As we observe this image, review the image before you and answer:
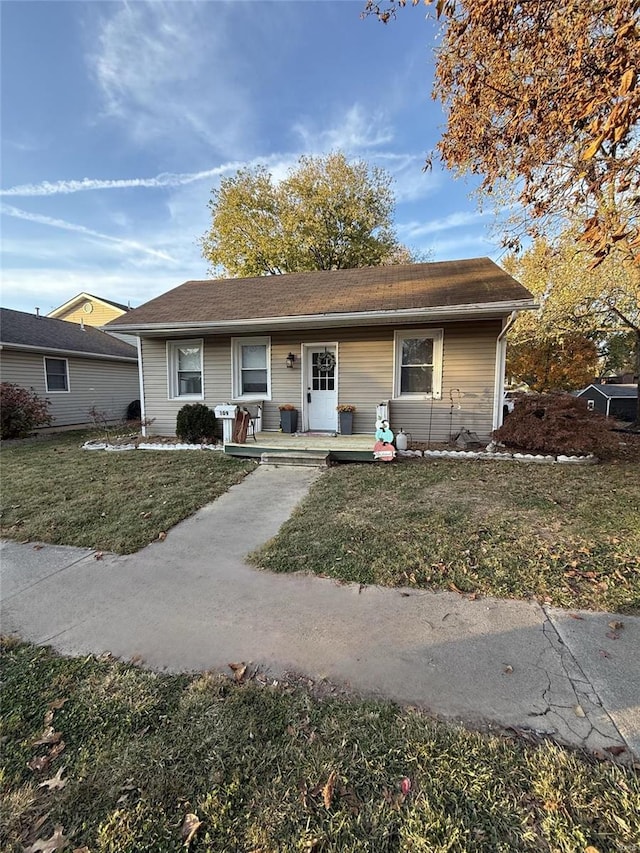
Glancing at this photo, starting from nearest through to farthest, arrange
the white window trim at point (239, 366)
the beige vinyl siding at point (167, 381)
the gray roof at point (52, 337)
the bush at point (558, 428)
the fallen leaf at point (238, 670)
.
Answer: the fallen leaf at point (238, 670) → the bush at point (558, 428) → the white window trim at point (239, 366) → the beige vinyl siding at point (167, 381) → the gray roof at point (52, 337)

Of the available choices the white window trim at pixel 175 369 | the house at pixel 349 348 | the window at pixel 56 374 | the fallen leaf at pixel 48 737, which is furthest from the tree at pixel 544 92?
the window at pixel 56 374

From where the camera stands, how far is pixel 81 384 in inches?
569

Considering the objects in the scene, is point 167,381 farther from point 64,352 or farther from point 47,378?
point 47,378

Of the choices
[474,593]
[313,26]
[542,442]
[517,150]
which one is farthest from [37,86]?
[542,442]

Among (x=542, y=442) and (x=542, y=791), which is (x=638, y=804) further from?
(x=542, y=442)

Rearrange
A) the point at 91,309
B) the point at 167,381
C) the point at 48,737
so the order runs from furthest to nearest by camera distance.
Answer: the point at 91,309
the point at 167,381
the point at 48,737

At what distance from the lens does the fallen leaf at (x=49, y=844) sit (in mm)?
1327

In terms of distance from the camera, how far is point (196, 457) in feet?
25.5

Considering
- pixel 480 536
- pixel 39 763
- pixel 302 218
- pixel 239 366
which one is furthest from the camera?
pixel 302 218

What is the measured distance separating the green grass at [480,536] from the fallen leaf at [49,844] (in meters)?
2.08

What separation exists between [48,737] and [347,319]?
24.6ft

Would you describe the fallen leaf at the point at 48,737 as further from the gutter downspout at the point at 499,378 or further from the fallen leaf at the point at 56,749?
the gutter downspout at the point at 499,378

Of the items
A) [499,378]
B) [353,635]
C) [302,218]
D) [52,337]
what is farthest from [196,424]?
[302,218]

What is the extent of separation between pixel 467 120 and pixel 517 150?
726 millimetres
